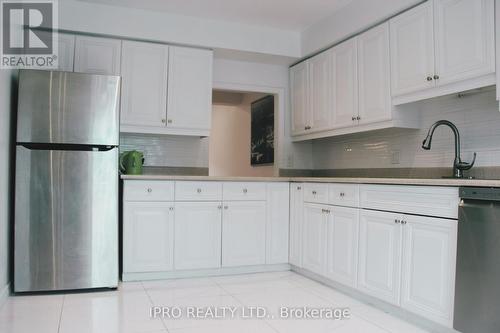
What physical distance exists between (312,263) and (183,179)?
132 centimetres

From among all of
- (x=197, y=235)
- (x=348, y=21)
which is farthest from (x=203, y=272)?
(x=348, y=21)

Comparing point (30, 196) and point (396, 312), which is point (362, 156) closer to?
point (396, 312)

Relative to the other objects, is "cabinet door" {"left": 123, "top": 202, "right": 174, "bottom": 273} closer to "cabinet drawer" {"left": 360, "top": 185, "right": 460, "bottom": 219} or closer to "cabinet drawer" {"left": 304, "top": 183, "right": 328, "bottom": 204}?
"cabinet drawer" {"left": 304, "top": 183, "right": 328, "bottom": 204}

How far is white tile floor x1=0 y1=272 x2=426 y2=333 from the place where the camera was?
2416mm

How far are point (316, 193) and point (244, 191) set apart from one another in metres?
0.68

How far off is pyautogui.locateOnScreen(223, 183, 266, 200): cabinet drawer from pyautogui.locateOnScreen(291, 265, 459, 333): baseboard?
82cm

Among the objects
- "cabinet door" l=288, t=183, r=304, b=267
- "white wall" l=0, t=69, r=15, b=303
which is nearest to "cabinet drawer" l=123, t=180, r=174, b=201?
"white wall" l=0, t=69, r=15, b=303

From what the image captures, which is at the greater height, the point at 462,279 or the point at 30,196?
the point at 30,196

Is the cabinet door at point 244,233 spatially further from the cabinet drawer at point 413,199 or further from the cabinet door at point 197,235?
the cabinet drawer at point 413,199

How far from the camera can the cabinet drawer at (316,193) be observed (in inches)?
134

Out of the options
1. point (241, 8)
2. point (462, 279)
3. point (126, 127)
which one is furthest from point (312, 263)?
point (241, 8)

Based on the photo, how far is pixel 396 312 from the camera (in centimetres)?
265

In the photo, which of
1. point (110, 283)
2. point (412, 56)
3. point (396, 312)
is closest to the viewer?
point (396, 312)

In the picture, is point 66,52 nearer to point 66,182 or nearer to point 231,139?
point 66,182
